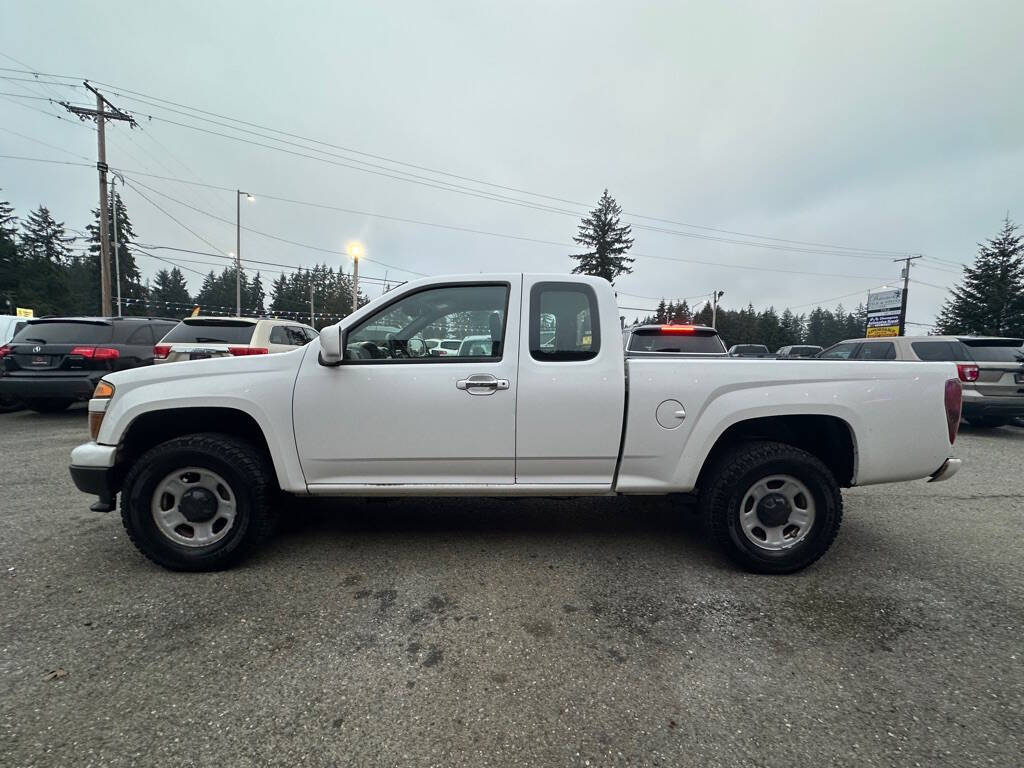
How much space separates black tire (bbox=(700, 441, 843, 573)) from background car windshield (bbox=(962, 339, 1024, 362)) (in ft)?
24.0

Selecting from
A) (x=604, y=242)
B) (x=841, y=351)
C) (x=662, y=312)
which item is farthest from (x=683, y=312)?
(x=841, y=351)

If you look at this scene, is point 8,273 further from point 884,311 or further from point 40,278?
point 884,311

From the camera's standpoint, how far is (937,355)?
7.89 metres

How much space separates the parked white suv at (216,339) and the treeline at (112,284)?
3496cm

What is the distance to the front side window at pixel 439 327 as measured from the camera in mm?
2969

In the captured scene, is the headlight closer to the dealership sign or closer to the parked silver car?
the parked silver car

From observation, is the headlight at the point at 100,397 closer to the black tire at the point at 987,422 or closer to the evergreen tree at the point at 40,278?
the black tire at the point at 987,422

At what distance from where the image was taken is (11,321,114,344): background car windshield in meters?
7.29

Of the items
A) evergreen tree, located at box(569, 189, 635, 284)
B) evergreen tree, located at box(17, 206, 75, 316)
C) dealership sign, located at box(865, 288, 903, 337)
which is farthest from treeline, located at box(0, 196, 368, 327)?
dealership sign, located at box(865, 288, 903, 337)

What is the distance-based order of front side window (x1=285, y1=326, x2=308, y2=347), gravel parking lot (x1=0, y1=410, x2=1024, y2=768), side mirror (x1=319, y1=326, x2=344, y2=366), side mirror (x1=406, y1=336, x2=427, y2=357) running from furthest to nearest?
front side window (x1=285, y1=326, x2=308, y2=347) < side mirror (x1=406, y1=336, x2=427, y2=357) < side mirror (x1=319, y1=326, x2=344, y2=366) < gravel parking lot (x1=0, y1=410, x2=1024, y2=768)

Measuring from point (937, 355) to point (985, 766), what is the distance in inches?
340

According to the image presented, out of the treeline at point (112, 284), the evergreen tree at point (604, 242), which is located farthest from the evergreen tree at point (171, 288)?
the evergreen tree at point (604, 242)

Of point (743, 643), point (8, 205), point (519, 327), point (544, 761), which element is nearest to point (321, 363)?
point (519, 327)

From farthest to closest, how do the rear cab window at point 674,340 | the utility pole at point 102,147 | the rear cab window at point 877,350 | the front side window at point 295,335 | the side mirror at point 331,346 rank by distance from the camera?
the utility pole at point 102,147 < the front side window at point 295,335 < the rear cab window at point 877,350 < the rear cab window at point 674,340 < the side mirror at point 331,346
